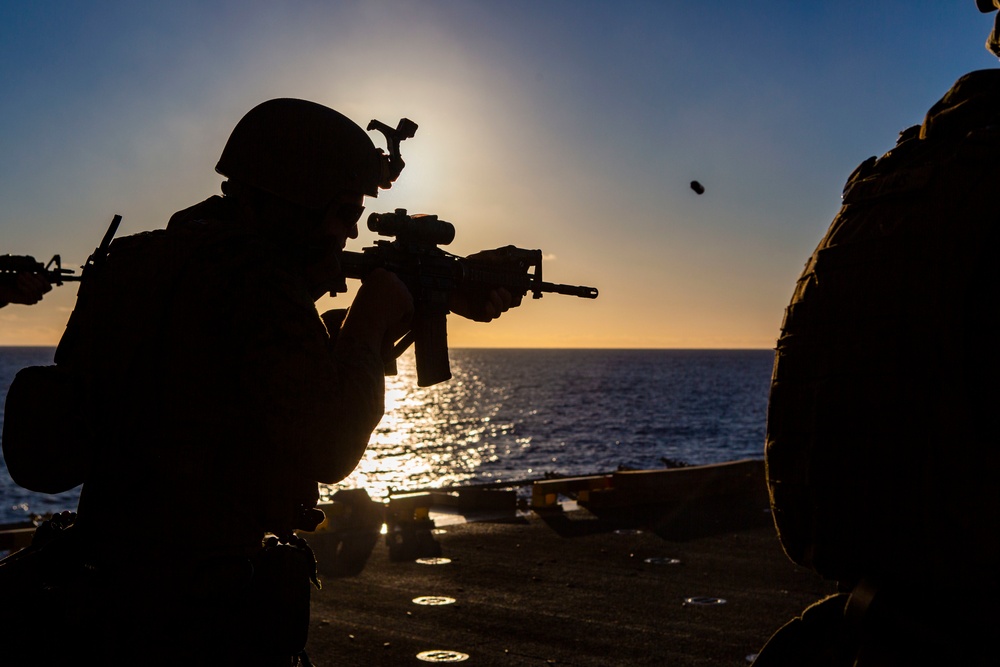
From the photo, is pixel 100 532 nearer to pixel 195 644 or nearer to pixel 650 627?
pixel 195 644

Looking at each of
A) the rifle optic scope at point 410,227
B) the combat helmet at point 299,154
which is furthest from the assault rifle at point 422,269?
the combat helmet at point 299,154

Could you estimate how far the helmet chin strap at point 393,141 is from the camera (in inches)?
125

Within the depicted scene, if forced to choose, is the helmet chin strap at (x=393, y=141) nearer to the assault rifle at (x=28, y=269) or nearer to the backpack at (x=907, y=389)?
the backpack at (x=907, y=389)

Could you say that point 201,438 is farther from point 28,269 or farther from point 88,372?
point 28,269

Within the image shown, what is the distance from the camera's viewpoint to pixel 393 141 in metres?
3.39

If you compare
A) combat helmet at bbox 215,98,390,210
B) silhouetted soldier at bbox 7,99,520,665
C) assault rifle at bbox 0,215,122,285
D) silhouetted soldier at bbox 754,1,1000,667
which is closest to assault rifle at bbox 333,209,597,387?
combat helmet at bbox 215,98,390,210

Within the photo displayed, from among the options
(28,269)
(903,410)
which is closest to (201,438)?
(903,410)

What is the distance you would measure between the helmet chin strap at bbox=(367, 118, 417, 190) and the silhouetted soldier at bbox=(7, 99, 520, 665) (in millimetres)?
636

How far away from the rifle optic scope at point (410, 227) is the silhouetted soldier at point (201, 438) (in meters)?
1.24

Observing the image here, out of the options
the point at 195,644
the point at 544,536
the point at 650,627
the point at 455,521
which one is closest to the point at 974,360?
the point at 195,644

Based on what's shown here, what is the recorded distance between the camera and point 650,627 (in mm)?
7465

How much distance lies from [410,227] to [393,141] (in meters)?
0.65

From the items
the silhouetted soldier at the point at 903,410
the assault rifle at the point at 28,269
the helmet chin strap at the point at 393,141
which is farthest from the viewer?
the assault rifle at the point at 28,269

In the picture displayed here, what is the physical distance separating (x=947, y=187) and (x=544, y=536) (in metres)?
10.1
